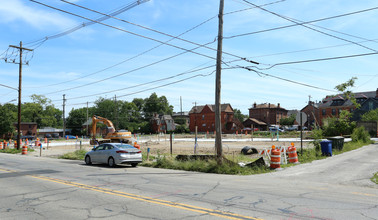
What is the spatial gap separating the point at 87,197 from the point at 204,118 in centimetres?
8778

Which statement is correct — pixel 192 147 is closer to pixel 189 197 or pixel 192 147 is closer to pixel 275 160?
pixel 275 160

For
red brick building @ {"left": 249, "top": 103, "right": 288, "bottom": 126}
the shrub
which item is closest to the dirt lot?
the shrub

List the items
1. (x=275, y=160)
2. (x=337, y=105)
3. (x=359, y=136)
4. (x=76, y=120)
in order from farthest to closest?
(x=76, y=120) → (x=337, y=105) → (x=359, y=136) → (x=275, y=160)

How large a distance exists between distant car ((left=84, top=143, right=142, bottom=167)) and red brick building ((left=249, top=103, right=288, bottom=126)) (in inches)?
3660

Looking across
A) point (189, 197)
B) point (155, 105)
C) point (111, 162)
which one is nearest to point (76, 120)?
point (155, 105)

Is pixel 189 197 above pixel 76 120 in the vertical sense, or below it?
below

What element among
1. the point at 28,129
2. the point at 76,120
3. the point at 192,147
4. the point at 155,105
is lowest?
the point at 192,147

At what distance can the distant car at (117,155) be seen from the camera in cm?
1678

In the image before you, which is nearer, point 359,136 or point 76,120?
point 359,136

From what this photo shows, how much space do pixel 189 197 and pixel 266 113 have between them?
102m

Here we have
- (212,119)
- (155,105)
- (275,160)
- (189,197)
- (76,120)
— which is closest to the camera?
(189,197)

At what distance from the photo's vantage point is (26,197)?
28.3ft

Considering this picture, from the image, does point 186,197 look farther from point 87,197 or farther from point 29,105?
point 29,105

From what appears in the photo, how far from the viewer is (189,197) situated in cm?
838
